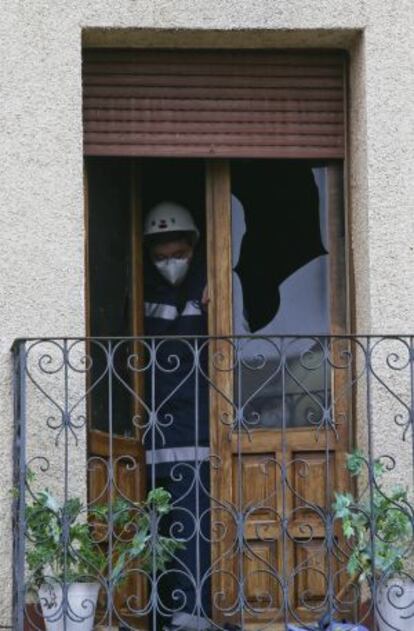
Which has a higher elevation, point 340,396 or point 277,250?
point 277,250

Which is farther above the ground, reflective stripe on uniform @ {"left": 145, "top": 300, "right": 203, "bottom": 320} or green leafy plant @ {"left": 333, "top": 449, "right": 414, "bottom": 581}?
reflective stripe on uniform @ {"left": 145, "top": 300, "right": 203, "bottom": 320}

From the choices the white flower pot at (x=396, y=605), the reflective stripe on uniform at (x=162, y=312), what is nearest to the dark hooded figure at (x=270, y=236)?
the reflective stripe on uniform at (x=162, y=312)

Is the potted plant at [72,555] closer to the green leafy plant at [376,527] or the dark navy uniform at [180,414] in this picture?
the green leafy plant at [376,527]

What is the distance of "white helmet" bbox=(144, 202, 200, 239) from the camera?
948 centimetres

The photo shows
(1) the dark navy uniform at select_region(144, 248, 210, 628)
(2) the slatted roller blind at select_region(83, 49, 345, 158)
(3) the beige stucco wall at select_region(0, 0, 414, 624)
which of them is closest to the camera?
(3) the beige stucco wall at select_region(0, 0, 414, 624)

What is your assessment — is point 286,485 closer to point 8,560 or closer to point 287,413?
point 287,413

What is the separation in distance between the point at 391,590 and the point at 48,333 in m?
1.85

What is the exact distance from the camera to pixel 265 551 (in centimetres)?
912

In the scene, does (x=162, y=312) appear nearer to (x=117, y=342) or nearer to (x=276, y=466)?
(x=117, y=342)

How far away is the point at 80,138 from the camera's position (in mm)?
8812

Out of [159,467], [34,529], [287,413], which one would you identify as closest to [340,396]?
[287,413]

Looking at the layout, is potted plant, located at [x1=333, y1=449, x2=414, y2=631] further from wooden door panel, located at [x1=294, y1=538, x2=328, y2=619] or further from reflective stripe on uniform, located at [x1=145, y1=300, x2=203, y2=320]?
reflective stripe on uniform, located at [x1=145, y1=300, x2=203, y2=320]

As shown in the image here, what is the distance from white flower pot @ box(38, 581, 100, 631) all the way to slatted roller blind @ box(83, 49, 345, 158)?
2.03 m

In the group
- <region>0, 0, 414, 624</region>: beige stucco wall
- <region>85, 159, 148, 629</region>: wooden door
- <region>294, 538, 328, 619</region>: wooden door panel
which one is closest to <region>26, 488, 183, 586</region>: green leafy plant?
<region>0, 0, 414, 624</region>: beige stucco wall
